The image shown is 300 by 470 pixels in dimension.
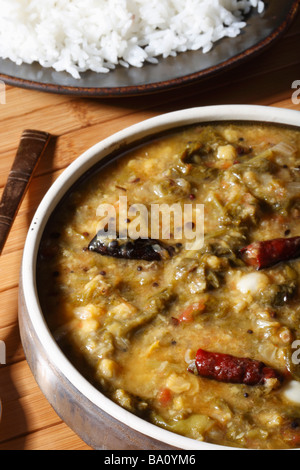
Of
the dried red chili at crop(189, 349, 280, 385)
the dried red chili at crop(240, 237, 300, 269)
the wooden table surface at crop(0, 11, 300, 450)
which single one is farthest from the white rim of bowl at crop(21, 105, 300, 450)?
the dried red chili at crop(240, 237, 300, 269)

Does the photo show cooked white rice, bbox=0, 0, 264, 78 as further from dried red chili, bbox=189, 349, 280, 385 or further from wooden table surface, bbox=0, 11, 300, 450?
dried red chili, bbox=189, 349, 280, 385

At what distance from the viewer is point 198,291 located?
5.32ft

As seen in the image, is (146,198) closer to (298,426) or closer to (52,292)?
(52,292)

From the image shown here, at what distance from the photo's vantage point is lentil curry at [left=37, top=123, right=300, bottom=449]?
A: 1454 mm

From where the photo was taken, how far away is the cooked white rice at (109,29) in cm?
244

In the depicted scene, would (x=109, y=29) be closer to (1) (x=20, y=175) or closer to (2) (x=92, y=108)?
(2) (x=92, y=108)

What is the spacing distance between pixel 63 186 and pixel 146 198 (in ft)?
0.84

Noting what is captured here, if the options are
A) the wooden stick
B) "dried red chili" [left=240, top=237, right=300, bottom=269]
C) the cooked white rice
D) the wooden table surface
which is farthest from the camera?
the cooked white rice

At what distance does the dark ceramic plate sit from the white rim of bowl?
36cm

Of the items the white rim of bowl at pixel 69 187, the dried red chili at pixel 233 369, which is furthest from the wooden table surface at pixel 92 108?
the dried red chili at pixel 233 369

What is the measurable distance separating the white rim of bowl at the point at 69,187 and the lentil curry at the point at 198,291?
1.6 inches

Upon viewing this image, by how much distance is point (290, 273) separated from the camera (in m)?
1.67

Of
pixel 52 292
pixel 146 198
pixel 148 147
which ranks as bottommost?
pixel 52 292
